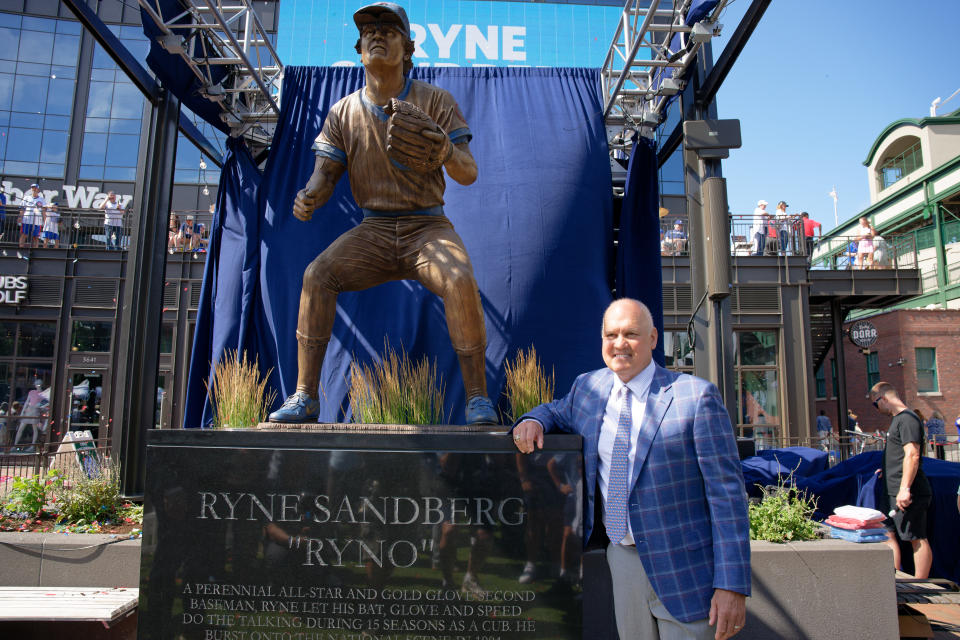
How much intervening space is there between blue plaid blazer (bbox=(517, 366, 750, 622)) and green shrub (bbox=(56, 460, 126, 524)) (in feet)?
15.3

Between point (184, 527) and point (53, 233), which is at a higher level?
point (53, 233)

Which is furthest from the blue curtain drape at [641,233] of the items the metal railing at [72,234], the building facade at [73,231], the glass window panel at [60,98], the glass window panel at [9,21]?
the glass window panel at [9,21]

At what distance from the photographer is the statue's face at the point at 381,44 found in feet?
11.1

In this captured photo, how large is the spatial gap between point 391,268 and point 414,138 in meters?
0.83

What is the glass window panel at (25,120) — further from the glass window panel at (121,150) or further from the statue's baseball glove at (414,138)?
the statue's baseball glove at (414,138)

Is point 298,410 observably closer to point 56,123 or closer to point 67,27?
point 56,123

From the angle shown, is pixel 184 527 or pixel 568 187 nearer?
pixel 184 527

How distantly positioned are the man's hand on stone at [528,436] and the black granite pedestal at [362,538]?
3.6 inches

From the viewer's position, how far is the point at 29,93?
1967 cm

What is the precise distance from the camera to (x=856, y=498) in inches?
270

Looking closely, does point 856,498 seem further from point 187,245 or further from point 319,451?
point 187,245

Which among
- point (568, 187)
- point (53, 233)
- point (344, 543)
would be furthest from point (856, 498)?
point (53, 233)

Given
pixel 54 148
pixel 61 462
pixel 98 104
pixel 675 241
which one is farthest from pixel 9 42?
pixel 675 241

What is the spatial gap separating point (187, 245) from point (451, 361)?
36.2 ft
